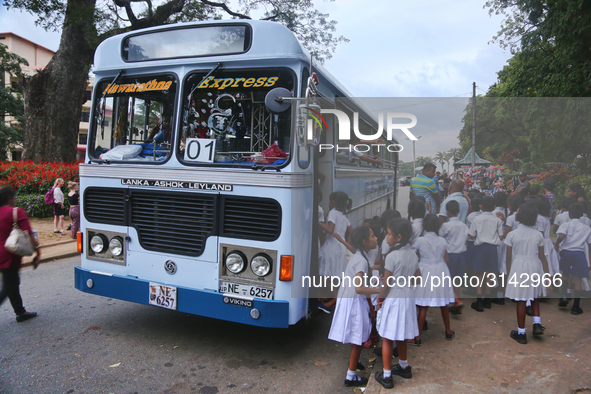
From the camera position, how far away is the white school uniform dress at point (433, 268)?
4.19 metres

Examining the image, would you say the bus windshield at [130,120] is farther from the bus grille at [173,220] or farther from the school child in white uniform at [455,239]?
the school child in white uniform at [455,239]

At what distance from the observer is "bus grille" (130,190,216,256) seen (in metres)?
3.80

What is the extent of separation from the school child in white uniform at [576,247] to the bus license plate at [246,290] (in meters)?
4.07

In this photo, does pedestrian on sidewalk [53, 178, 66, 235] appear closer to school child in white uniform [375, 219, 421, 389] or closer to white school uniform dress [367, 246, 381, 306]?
white school uniform dress [367, 246, 381, 306]

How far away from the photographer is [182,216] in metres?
3.88

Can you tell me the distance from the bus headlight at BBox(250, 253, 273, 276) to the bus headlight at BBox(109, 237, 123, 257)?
148 cm

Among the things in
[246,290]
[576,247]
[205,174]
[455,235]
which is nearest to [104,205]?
[205,174]

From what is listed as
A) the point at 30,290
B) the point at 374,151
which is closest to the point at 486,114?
the point at 374,151

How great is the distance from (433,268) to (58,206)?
963 cm

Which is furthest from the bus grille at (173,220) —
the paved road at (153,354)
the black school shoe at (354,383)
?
the black school shoe at (354,383)

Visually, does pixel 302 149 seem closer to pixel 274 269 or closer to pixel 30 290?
pixel 274 269

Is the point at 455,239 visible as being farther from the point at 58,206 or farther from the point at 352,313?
the point at 58,206

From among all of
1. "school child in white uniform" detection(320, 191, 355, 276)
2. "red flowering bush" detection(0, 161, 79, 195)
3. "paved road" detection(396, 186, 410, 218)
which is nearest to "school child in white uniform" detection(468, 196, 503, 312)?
"paved road" detection(396, 186, 410, 218)

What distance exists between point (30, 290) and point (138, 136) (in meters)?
3.54
